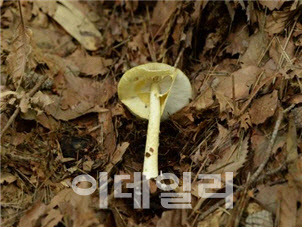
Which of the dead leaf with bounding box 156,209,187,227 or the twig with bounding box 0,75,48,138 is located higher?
the twig with bounding box 0,75,48,138

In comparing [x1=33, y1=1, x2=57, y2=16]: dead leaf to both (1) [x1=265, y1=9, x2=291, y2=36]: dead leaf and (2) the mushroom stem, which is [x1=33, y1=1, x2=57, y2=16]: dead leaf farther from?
(1) [x1=265, y1=9, x2=291, y2=36]: dead leaf

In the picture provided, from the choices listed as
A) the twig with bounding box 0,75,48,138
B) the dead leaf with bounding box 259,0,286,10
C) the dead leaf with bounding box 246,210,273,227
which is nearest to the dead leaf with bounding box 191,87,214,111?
the dead leaf with bounding box 259,0,286,10

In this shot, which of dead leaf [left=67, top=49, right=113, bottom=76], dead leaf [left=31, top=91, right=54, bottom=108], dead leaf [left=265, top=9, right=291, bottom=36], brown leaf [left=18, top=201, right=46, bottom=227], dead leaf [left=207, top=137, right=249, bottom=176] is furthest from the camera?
dead leaf [left=67, top=49, right=113, bottom=76]

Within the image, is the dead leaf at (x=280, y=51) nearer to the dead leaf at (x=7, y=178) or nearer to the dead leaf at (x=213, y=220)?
the dead leaf at (x=213, y=220)

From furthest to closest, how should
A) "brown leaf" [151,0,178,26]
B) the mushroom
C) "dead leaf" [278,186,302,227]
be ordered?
"brown leaf" [151,0,178,26] < the mushroom < "dead leaf" [278,186,302,227]

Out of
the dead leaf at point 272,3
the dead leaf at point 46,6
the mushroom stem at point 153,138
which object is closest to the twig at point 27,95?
the mushroom stem at point 153,138

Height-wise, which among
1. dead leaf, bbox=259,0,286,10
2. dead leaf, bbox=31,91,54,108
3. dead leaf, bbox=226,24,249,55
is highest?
dead leaf, bbox=259,0,286,10

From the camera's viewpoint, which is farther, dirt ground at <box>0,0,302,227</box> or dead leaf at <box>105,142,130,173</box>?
dead leaf at <box>105,142,130,173</box>
